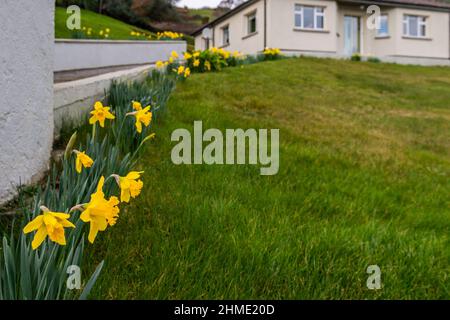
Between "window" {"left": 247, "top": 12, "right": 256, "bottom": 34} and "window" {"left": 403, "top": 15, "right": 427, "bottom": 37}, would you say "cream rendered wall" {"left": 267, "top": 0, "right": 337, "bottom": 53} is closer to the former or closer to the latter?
"window" {"left": 247, "top": 12, "right": 256, "bottom": 34}

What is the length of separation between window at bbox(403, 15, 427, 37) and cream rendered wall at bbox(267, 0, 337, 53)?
4068 millimetres

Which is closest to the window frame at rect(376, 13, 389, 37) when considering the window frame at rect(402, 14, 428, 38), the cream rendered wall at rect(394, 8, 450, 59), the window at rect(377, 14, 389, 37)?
the window at rect(377, 14, 389, 37)

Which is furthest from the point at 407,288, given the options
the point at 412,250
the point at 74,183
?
the point at 74,183

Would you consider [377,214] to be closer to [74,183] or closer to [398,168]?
[398,168]

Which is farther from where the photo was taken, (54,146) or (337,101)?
(337,101)

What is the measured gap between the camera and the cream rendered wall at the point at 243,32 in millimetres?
17578

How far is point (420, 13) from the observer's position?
1930 centimetres

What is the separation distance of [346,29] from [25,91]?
19.2 meters

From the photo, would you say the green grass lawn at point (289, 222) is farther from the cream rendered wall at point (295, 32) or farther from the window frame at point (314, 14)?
the window frame at point (314, 14)

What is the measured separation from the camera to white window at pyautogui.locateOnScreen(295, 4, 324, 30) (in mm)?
17312

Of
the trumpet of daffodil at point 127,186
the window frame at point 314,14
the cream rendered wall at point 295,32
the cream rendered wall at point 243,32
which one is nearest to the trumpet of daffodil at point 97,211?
the trumpet of daffodil at point 127,186

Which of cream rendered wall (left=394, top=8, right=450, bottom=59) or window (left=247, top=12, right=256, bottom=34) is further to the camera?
window (left=247, top=12, right=256, bottom=34)

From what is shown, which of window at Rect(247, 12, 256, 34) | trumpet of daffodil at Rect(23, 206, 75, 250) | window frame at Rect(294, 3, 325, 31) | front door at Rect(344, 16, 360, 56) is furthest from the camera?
window at Rect(247, 12, 256, 34)

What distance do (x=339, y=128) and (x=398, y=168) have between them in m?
1.53
